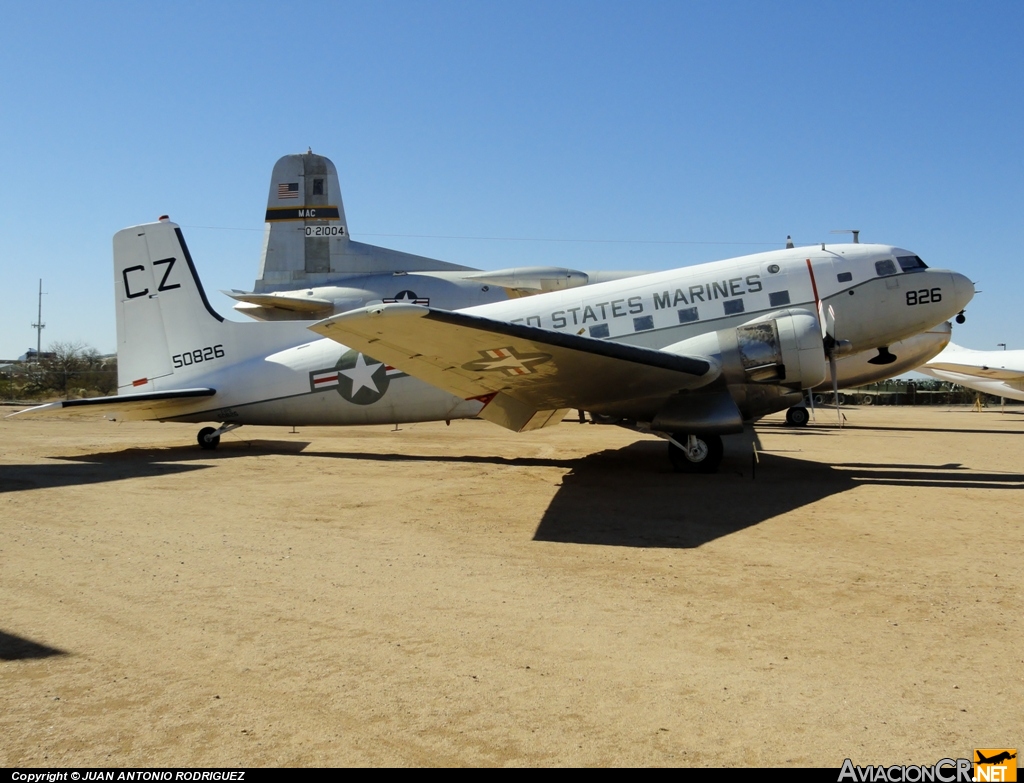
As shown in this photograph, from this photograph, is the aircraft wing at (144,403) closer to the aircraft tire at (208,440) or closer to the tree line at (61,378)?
the aircraft tire at (208,440)

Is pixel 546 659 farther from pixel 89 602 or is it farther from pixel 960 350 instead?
pixel 960 350

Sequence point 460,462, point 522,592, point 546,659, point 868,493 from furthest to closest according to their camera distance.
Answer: point 460,462
point 868,493
point 522,592
point 546,659

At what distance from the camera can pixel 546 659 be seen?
4195mm

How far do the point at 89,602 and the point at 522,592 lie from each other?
2.96 meters

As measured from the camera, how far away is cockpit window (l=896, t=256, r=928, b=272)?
12.5 metres

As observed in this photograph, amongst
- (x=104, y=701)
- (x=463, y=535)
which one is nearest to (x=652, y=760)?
(x=104, y=701)

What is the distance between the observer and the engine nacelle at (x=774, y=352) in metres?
11.0

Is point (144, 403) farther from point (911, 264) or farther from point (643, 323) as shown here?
point (911, 264)

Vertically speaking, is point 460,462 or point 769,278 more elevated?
point 769,278

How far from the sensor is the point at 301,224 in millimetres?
24625

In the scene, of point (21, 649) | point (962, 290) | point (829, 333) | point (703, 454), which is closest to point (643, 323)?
point (703, 454)

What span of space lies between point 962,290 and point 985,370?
27.1 m

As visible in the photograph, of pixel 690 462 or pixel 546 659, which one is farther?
pixel 690 462

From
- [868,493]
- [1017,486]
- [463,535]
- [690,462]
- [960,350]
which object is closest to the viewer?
[463,535]
